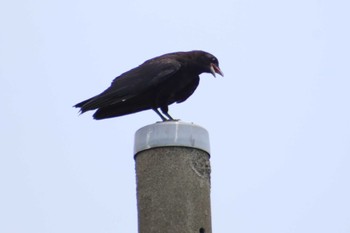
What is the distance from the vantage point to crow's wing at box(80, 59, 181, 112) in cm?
663

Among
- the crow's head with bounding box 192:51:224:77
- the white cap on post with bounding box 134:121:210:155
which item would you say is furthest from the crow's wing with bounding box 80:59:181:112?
the white cap on post with bounding box 134:121:210:155

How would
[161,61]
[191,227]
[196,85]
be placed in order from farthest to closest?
[196,85]
[161,61]
[191,227]

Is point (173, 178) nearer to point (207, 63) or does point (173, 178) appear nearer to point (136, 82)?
point (136, 82)

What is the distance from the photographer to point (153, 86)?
7.02 meters

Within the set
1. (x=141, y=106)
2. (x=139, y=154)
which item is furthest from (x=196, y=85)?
(x=139, y=154)

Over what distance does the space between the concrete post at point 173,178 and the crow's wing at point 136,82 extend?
1.60 metres

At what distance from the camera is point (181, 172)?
15.7 ft

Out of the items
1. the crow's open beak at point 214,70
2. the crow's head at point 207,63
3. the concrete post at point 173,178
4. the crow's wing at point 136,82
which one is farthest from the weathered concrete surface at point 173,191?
the crow's open beak at point 214,70

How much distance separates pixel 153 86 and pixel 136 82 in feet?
0.57

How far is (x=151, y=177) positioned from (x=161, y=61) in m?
2.73

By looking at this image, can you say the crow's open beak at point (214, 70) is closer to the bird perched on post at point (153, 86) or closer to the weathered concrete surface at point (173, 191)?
the bird perched on post at point (153, 86)

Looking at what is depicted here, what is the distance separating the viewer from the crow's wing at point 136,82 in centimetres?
663

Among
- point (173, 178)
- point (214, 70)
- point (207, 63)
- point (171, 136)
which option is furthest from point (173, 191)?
point (214, 70)

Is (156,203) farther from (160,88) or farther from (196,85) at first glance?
(196,85)
